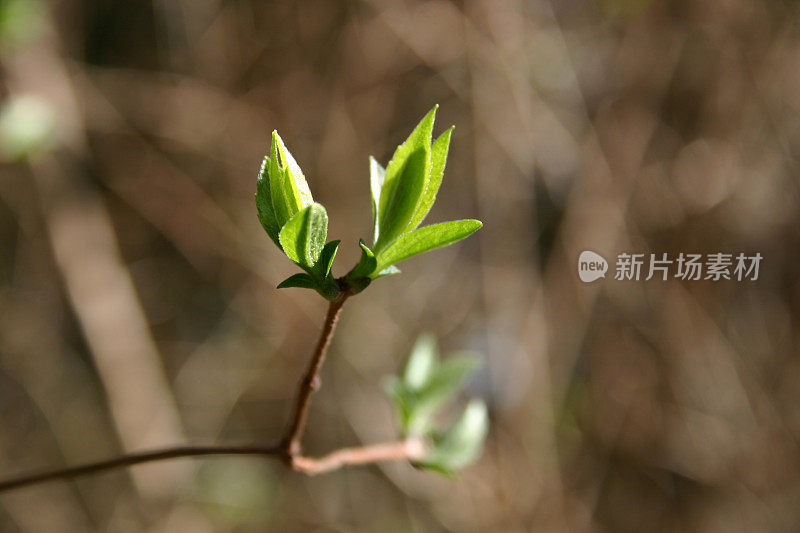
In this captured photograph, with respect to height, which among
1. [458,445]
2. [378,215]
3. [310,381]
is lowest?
[458,445]

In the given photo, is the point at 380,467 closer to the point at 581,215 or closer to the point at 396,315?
the point at 396,315

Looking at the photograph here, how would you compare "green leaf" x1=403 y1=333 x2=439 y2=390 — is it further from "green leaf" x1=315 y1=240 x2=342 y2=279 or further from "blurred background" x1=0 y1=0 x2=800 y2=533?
"blurred background" x1=0 y1=0 x2=800 y2=533

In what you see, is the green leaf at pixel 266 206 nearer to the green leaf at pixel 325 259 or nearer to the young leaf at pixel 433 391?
the green leaf at pixel 325 259

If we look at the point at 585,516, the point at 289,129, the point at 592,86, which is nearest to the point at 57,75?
the point at 289,129

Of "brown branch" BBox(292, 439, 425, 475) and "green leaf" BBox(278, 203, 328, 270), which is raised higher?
"green leaf" BBox(278, 203, 328, 270)

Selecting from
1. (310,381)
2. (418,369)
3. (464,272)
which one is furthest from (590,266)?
(310,381)

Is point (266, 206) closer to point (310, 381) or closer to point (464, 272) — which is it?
point (310, 381)

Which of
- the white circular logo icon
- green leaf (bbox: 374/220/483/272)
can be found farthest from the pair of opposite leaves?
the white circular logo icon
